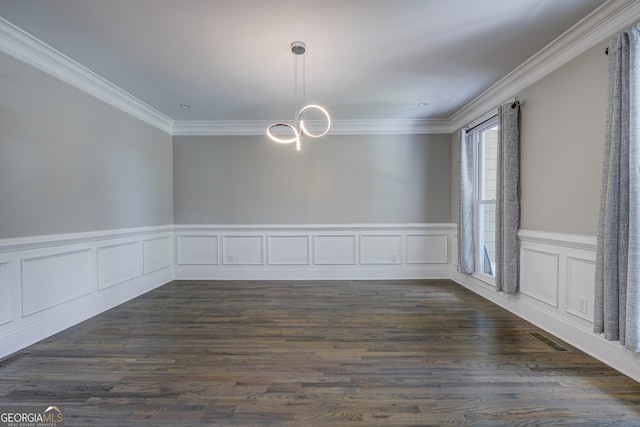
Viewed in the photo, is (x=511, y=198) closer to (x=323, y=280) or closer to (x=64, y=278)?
(x=323, y=280)

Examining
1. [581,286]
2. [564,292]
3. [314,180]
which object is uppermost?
[314,180]

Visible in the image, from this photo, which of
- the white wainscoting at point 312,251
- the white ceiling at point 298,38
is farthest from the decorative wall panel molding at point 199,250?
the white ceiling at point 298,38

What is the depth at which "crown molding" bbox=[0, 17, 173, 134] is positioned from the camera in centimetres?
249

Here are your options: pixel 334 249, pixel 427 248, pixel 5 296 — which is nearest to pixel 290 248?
pixel 334 249

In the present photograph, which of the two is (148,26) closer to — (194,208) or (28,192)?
(28,192)

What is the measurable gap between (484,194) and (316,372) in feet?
11.5

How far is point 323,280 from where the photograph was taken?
5.07 m

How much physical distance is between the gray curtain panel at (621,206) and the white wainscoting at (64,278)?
4640mm

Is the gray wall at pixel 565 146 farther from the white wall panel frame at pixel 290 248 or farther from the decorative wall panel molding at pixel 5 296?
the decorative wall panel molding at pixel 5 296

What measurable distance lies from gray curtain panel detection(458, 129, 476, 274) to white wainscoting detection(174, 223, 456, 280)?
0.72 m

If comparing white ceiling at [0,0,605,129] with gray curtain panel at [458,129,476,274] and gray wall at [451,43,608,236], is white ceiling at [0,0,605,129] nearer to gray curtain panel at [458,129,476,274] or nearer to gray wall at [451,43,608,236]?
gray wall at [451,43,608,236]

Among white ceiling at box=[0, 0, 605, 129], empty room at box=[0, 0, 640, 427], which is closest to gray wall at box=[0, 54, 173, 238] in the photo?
empty room at box=[0, 0, 640, 427]

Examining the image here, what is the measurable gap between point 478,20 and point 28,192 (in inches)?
161

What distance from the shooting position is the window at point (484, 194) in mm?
4188
